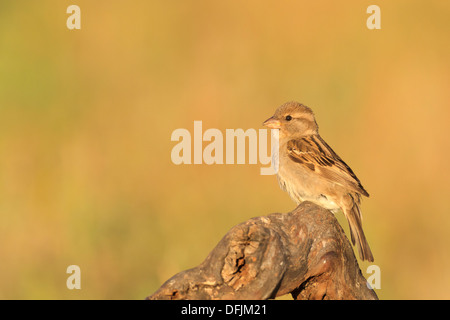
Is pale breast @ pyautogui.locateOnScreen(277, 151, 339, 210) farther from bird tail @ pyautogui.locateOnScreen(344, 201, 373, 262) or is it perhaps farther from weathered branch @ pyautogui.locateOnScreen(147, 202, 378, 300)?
weathered branch @ pyautogui.locateOnScreen(147, 202, 378, 300)

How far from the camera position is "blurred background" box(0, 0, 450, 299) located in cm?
782

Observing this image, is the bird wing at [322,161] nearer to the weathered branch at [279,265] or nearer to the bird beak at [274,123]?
the bird beak at [274,123]

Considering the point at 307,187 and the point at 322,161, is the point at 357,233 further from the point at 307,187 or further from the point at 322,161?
the point at 322,161

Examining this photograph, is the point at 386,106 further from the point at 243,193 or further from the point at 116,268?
the point at 116,268

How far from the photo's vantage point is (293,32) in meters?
10.1

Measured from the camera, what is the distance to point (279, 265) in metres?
4.20

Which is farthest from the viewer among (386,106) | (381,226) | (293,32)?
(293,32)

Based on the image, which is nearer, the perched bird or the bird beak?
the perched bird

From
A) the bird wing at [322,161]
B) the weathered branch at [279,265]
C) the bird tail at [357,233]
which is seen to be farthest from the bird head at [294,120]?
the weathered branch at [279,265]

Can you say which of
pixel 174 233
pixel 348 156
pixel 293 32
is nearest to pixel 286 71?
pixel 293 32

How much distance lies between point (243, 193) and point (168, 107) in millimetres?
1779

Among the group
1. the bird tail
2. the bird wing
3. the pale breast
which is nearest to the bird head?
the bird wing

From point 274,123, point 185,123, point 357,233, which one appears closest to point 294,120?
point 274,123

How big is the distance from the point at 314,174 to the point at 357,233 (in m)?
0.66
